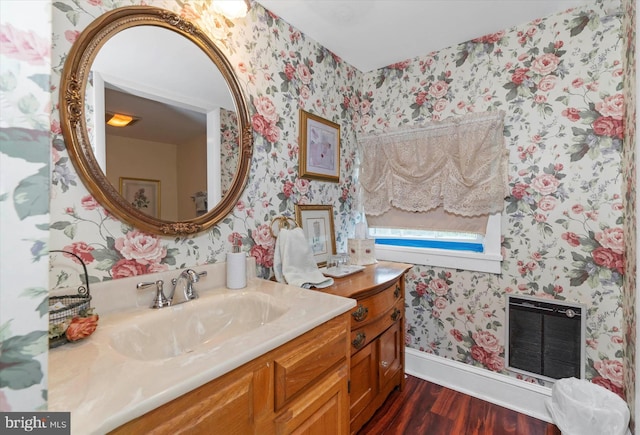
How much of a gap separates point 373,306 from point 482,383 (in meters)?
1.07

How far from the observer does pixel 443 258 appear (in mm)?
2057

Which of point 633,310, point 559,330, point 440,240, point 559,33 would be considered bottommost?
point 559,330

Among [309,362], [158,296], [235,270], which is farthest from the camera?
[235,270]

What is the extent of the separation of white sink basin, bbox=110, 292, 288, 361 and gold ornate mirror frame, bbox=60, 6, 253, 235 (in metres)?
0.33

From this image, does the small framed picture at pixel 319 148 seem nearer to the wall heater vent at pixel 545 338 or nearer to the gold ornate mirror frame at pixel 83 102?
the gold ornate mirror frame at pixel 83 102

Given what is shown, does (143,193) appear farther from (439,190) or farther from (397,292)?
(439,190)

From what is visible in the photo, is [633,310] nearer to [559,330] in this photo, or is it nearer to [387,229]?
[559,330]

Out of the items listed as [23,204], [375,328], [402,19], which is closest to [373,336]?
[375,328]

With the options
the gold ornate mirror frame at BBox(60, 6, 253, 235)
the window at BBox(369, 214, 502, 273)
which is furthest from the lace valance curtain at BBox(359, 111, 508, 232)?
the gold ornate mirror frame at BBox(60, 6, 253, 235)

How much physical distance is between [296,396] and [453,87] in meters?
2.10

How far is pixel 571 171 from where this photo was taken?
1646mm

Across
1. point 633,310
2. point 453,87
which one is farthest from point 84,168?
point 633,310

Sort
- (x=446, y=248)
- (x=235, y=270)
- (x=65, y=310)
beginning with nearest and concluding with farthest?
(x=65, y=310) < (x=235, y=270) < (x=446, y=248)

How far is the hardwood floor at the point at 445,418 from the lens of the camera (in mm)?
1612
